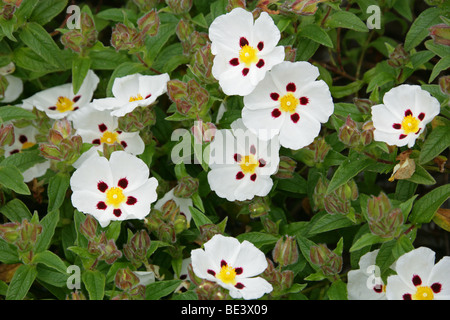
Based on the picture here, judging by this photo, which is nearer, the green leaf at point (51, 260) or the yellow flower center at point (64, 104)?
the green leaf at point (51, 260)

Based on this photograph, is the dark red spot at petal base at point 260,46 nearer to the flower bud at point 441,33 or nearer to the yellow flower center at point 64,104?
the flower bud at point 441,33

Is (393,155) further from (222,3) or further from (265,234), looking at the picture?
(222,3)

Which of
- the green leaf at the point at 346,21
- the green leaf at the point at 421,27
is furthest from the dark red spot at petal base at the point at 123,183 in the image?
the green leaf at the point at 421,27

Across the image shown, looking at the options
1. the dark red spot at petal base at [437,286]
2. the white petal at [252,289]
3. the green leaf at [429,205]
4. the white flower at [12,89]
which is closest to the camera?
the white petal at [252,289]

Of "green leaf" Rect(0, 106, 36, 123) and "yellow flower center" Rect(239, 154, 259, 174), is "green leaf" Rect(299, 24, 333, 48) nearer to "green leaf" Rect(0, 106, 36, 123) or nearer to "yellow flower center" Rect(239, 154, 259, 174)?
"yellow flower center" Rect(239, 154, 259, 174)

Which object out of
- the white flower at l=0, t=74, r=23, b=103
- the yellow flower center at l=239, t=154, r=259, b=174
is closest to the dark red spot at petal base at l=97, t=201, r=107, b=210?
the yellow flower center at l=239, t=154, r=259, b=174

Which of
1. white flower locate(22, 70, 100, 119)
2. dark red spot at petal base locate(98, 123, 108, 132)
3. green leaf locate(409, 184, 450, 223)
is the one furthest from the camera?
white flower locate(22, 70, 100, 119)
